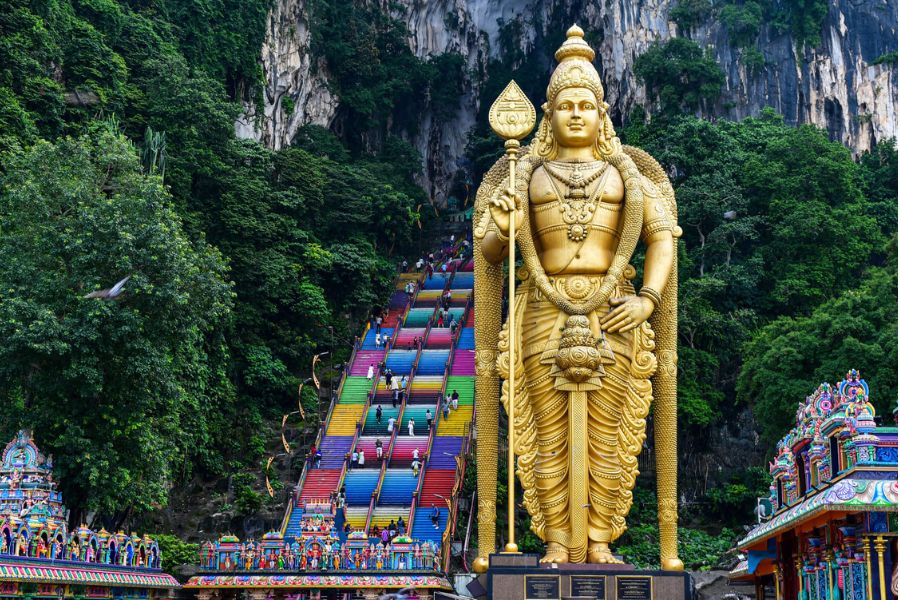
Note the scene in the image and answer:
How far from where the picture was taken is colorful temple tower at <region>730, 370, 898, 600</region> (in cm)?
834

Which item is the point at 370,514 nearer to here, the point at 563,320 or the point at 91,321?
the point at 91,321

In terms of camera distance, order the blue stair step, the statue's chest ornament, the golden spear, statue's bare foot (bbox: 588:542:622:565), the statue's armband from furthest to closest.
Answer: the blue stair step
the statue's armband
the statue's chest ornament
statue's bare foot (bbox: 588:542:622:565)
the golden spear

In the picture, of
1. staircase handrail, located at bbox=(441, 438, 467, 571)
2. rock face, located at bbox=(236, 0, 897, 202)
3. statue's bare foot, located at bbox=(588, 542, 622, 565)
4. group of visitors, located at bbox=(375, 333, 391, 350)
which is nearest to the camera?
statue's bare foot, located at bbox=(588, 542, 622, 565)

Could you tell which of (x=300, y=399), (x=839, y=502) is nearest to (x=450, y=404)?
(x=300, y=399)

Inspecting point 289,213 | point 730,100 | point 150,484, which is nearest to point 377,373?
point 289,213

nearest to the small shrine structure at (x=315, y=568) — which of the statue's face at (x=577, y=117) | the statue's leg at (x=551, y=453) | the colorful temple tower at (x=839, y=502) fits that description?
the colorful temple tower at (x=839, y=502)

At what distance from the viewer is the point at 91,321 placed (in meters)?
15.7

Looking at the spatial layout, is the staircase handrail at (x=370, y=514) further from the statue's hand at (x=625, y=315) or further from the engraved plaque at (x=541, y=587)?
the engraved plaque at (x=541, y=587)

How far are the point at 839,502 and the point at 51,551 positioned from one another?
8230 mm

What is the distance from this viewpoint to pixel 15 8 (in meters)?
22.6

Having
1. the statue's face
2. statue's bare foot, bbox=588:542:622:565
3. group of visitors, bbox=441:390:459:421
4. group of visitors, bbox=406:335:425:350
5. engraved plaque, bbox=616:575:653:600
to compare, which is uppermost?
group of visitors, bbox=406:335:425:350

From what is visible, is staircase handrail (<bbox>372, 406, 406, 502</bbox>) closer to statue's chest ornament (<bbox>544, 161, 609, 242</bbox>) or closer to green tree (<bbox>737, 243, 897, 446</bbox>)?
green tree (<bbox>737, 243, 897, 446</bbox>)

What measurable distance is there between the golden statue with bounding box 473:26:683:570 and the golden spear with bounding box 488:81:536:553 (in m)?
0.03

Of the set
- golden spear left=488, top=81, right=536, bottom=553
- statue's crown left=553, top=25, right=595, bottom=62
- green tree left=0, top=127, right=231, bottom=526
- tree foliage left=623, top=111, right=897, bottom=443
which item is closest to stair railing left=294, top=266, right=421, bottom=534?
green tree left=0, top=127, right=231, bottom=526
